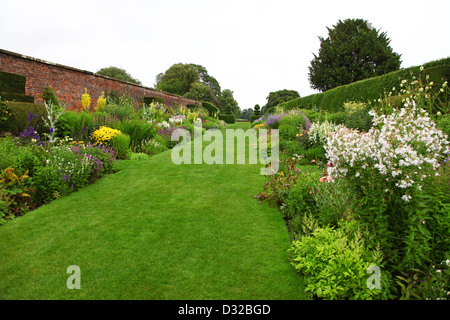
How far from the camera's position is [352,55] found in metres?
31.1

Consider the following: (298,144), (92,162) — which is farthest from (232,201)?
(298,144)

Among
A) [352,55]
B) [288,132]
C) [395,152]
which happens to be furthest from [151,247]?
[352,55]

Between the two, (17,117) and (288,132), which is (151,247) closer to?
(17,117)

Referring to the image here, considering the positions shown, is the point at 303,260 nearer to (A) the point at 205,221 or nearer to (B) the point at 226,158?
(A) the point at 205,221

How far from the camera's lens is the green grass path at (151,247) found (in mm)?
2473

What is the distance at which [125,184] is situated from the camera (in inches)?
218

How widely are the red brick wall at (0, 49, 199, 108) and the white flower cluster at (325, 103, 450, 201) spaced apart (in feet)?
34.0

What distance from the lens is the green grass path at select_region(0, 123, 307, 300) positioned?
2.47 meters

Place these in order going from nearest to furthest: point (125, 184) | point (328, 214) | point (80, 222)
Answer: point (328, 214), point (80, 222), point (125, 184)

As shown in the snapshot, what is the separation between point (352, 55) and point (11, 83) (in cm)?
3394

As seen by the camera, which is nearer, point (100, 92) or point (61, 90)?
point (61, 90)

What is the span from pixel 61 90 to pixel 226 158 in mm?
7551

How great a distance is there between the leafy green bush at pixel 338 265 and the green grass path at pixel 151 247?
0.65 ft

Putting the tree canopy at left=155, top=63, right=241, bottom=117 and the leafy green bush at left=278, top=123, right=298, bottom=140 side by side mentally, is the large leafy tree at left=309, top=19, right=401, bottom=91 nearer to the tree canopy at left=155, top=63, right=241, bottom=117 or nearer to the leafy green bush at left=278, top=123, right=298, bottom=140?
the tree canopy at left=155, top=63, right=241, bottom=117
